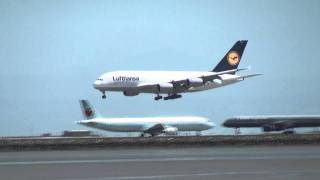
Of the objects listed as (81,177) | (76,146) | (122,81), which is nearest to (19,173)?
(81,177)

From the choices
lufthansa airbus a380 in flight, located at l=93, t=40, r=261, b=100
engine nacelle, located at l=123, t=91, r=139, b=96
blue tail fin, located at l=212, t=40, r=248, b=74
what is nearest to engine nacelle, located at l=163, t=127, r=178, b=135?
blue tail fin, located at l=212, t=40, r=248, b=74

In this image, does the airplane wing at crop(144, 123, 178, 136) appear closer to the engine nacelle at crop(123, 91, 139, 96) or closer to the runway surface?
the engine nacelle at crop(123, 91, 139, 96)

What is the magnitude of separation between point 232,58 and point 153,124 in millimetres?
22024

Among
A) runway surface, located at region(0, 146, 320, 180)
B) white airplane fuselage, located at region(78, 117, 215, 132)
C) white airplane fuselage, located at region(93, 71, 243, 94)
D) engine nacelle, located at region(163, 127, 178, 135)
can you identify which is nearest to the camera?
runway surface, located at region(0, 146, 320, 180)

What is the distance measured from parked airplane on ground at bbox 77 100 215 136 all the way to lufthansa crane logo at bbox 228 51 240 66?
1942 centimetres

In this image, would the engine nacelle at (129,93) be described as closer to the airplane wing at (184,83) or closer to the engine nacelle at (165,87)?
the airplane wing at (184,83)

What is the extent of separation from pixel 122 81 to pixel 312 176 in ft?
120

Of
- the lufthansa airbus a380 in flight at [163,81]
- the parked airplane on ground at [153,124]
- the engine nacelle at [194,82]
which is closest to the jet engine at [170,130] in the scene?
the parked airplane on ground at [153,124]

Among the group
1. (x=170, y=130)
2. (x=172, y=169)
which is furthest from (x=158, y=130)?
(x=172, y=169)

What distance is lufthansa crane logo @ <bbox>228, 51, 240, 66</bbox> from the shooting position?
65.3 meters

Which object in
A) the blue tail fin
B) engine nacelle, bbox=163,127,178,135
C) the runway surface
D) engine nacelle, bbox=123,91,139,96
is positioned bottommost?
the runway surface

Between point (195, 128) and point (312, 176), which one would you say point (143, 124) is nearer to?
point (195, 128)

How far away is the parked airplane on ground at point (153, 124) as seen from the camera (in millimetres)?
82125

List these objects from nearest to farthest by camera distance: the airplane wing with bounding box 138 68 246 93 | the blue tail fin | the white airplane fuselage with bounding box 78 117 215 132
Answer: the airplane wing with bounding box 138 68 246 93 → the blue tail fin → the white airplane fuselage with bounding box 78 117 215 132
